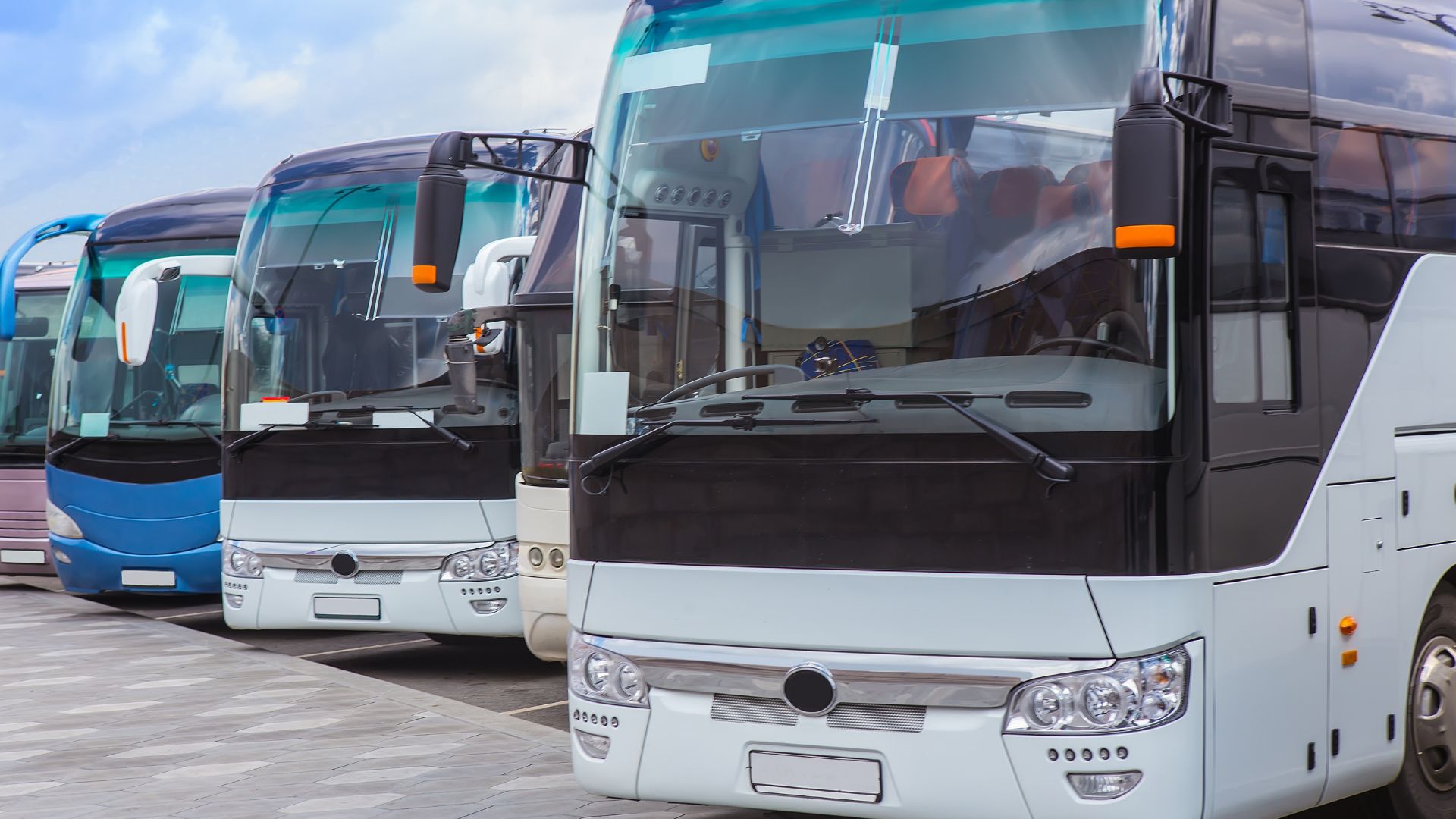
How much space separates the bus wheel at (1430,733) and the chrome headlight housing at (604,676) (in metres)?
2.68

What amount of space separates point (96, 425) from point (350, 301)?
12.8ft

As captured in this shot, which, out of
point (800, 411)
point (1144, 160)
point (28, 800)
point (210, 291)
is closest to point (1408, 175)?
point (1144, 160)

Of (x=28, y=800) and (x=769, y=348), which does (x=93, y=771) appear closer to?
(x=28, y=800)

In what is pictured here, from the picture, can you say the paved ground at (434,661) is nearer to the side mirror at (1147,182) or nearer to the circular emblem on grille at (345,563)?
the circular emblem on grille at (345,563)

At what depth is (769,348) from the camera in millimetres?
5352

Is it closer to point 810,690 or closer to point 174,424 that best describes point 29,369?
point 174,424

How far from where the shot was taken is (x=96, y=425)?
1348 cm

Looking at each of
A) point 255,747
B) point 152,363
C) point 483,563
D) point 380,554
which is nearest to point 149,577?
point 152,363

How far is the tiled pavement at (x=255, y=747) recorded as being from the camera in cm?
725

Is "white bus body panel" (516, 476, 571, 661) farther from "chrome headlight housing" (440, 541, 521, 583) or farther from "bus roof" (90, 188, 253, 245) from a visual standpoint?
"bus roof" (90, 188, 253, 245)

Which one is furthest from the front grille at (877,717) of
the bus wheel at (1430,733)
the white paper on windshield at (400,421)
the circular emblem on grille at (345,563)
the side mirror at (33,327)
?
the side mirror at (33,327)

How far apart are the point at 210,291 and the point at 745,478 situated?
9243 millimetres

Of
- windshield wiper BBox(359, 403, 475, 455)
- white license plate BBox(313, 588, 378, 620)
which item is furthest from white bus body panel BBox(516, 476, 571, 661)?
white license plate BBox(313, 588, 378, 620)

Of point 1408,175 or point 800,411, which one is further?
point 1408,175
